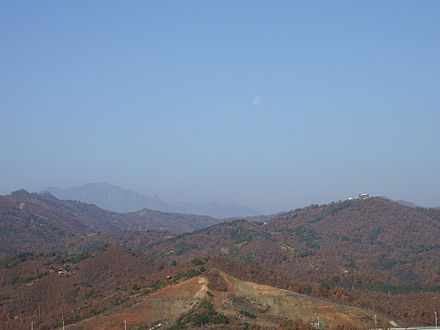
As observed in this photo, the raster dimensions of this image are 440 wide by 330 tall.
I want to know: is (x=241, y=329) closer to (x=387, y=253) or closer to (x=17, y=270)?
(x=17, y=270)

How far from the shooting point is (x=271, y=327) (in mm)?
54250

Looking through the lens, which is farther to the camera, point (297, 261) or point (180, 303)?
point (297, 261)

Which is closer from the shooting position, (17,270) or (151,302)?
(151,302)

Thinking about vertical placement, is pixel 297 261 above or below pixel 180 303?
below

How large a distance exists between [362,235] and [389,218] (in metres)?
12.2

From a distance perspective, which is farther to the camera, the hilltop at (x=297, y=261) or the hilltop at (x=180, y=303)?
the hilltop at (x=297, y=261)

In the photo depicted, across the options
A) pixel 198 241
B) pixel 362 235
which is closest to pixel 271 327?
pixel 198 241

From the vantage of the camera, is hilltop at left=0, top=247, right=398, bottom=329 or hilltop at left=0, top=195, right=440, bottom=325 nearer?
hilltop at left=0, top=247, right=398, bottom=329

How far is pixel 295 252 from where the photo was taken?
484 ft

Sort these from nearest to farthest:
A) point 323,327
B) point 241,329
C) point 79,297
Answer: point 241,329
point 323,327
point 79,297

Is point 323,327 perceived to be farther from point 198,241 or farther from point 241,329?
point 198,241

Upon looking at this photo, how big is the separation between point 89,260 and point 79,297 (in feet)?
68.8

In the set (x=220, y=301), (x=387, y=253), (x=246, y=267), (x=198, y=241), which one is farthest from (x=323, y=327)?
(x=198, y=241)

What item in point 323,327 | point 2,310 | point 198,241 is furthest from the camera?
point 198,241
